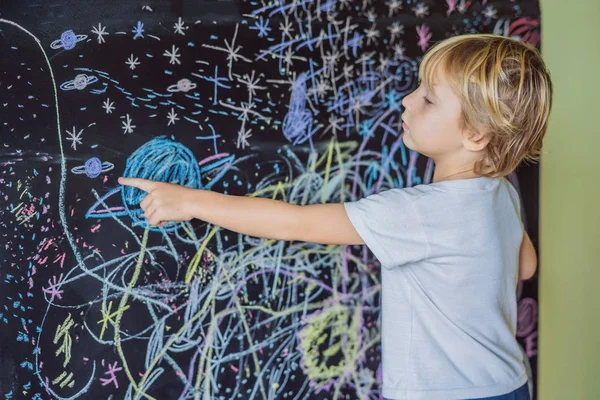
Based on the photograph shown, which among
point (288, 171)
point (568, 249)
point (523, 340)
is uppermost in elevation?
point (288, 171)

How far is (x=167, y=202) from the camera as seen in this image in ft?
2.92

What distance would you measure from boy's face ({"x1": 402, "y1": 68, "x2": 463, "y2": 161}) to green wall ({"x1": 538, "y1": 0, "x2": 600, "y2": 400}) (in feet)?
1.50

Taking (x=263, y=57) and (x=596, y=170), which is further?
(x=596, y=170)

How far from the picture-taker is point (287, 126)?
112 centimetres

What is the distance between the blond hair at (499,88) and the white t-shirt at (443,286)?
3.1 inches

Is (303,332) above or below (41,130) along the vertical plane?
below

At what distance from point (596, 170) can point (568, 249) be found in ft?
0.62

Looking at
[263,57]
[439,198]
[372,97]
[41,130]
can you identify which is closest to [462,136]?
[439,198]

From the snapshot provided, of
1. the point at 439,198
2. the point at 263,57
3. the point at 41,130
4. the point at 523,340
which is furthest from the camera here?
the point at 523,340

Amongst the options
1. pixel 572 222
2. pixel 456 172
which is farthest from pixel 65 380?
pixel 572 222

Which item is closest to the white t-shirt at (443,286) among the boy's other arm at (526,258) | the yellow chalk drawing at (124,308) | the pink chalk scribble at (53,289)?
the boy's other arm at (526,258)

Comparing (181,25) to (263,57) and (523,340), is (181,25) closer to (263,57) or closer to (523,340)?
Answer: (263,57)

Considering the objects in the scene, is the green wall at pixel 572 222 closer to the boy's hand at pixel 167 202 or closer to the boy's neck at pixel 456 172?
the boy's neck at pixel 456 172

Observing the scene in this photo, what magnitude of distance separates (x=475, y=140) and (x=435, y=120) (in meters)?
0.07
